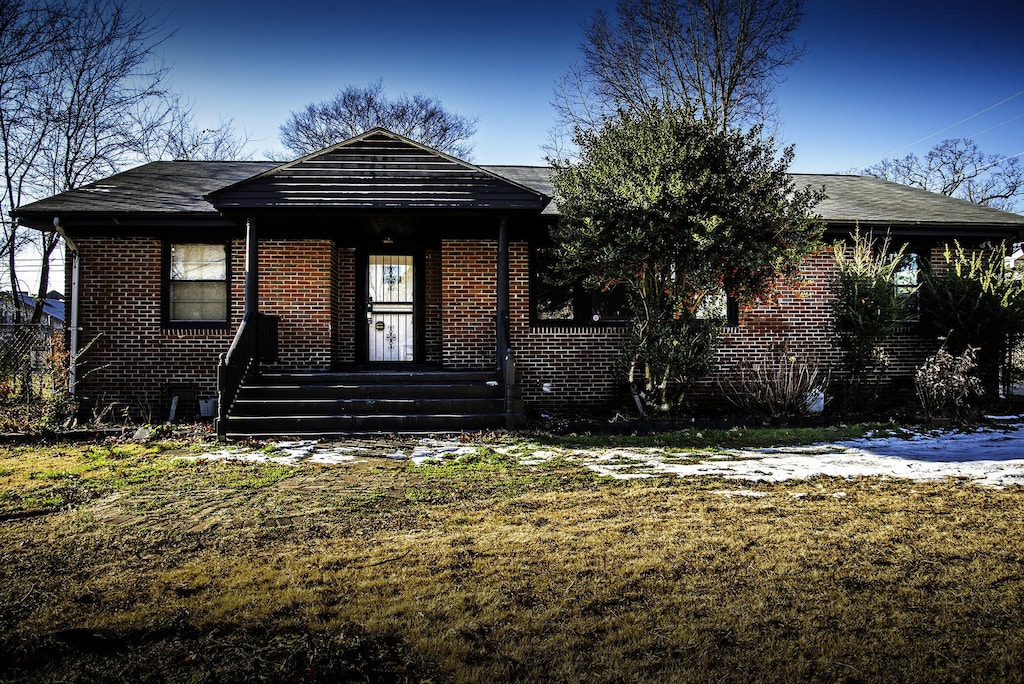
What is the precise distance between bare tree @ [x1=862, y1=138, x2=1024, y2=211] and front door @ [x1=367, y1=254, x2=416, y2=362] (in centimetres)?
2937

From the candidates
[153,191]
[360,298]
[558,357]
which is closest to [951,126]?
[558,357]

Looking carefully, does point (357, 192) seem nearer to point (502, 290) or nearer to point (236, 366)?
point (502, 290)

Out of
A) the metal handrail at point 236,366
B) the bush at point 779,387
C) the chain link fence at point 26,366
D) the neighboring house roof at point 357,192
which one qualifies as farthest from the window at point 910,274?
the chain link fence at point 26,366

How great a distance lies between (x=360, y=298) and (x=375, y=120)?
824 inches

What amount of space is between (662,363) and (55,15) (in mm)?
15409

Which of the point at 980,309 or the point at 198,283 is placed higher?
the point at 198,283

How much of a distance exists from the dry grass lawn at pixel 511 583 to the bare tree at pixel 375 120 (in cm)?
2611

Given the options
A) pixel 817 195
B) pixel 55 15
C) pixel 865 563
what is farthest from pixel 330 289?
pixel 55 15

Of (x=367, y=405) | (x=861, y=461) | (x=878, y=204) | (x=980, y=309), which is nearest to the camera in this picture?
(x=861, y=461)

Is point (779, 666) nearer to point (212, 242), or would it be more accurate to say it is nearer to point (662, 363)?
point (662, 363)

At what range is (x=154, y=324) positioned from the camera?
1041 centimetres

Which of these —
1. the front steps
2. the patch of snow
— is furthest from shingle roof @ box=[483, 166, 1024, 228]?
the patch of snow

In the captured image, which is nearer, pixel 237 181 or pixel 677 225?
pixel 677 225

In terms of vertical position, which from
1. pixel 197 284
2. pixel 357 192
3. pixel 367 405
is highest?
pixel 357 192
